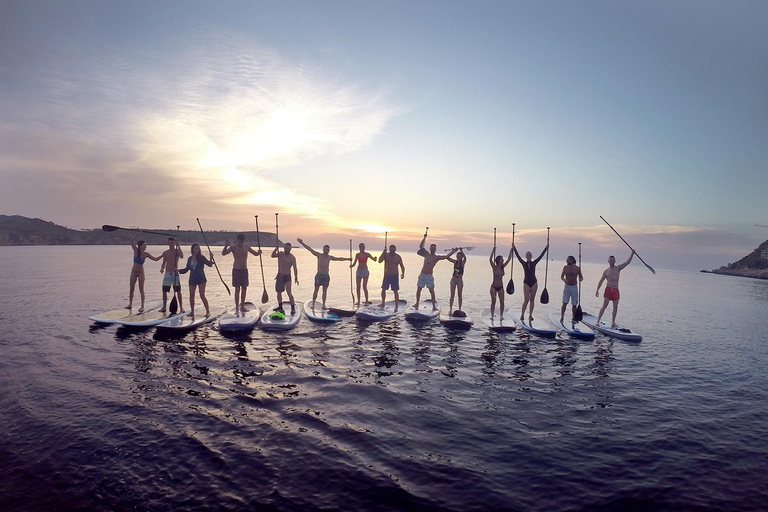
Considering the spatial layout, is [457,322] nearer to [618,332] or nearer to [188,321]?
[618,332]

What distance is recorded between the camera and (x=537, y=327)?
16.8 m

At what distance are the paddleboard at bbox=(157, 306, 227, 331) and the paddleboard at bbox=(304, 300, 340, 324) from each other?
4.39 metres

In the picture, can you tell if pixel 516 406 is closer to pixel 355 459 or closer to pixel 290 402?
pixel 355 459

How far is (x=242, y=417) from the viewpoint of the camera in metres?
8.02

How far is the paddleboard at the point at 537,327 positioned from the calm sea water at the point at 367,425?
1028mm

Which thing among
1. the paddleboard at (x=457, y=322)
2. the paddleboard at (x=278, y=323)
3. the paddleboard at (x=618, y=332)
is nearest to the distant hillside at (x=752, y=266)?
the paddleboard at (x=618, y=332)

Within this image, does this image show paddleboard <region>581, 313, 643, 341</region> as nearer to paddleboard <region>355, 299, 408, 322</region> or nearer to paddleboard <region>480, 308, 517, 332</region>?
paddleboard <region>480, 308, 517, 332</region>

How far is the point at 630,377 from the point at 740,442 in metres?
3.95

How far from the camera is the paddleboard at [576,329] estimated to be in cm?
1630

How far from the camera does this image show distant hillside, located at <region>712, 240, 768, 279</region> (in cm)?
10919

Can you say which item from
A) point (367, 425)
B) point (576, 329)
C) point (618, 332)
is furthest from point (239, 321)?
point (618, 332)

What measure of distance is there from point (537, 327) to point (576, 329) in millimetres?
1797

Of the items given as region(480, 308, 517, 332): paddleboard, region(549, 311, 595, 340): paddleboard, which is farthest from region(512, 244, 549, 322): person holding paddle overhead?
region(549, 311, 595, 340): paddleboard

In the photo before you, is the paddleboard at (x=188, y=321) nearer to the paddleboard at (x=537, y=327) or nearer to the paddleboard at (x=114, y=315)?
the paddleboard at (x=114, y=315)
